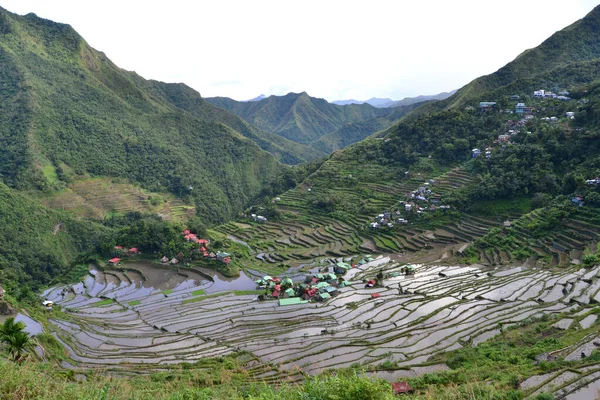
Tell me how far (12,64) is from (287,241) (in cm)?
6433

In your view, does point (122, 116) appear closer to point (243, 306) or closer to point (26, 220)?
point (26, 220)

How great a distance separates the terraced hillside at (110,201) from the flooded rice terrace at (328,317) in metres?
25.0

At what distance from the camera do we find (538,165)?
114 ft

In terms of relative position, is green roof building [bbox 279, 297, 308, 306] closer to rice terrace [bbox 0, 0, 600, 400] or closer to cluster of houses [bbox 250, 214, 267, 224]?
rice terrace [bbox 0, 0, 600, 400]

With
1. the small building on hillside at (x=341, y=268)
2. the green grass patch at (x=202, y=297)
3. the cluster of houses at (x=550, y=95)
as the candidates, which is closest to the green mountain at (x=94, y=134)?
the small building on hillside at (x=341, y=268)

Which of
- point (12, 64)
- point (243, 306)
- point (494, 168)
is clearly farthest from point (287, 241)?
point (12, 64)

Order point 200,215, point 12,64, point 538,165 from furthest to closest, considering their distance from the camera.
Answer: point 12,64 → point 200,215 → point 538,165

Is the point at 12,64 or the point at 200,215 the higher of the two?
the point at 12,64

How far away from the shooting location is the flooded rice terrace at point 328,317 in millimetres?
17781

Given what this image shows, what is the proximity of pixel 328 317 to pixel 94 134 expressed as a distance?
62147 mm

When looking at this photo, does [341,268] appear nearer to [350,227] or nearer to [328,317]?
[328,317]

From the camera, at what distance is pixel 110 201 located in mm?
55469

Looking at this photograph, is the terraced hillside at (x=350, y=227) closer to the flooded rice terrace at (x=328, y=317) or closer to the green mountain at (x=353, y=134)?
the flooded rice terrace at (x=328, y=317)

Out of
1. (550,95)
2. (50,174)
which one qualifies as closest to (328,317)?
(550,95)
